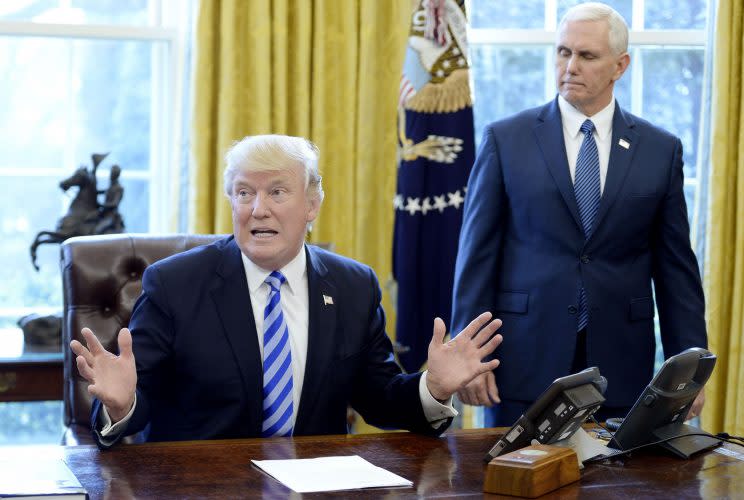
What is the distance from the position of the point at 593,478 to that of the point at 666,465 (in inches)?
7.9

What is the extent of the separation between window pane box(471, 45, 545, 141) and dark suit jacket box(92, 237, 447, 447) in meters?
2.12

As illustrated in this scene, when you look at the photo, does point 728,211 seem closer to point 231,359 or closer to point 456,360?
point 456,360

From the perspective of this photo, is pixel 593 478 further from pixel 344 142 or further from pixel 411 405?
pixel 344 142

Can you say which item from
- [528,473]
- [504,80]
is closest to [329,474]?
[528,473]

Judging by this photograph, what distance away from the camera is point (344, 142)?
394cm

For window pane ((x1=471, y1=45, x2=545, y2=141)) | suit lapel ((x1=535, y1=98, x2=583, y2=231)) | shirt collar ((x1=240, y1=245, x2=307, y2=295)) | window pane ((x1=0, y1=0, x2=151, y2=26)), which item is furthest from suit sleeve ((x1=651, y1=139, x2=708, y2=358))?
window pane ((x1=0, y1=0, x2=151, y2=26))

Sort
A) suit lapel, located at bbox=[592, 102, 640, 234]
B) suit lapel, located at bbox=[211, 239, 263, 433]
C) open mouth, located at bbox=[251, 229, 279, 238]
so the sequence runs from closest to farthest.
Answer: suit lapel, located at bbox=[211, 239, 263, 433] → open mouth, located at bbox=[251, 229, 279, 238] → suit lapel, located at bbox=[592, 102, 640, 234]

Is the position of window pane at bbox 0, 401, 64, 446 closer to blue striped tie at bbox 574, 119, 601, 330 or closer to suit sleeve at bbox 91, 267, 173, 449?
suit sleeve at bbox 91, 267, 173, 449

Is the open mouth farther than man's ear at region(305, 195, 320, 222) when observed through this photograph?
No

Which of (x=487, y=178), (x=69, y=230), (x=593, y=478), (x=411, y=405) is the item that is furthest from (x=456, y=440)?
(x=69, y=230)

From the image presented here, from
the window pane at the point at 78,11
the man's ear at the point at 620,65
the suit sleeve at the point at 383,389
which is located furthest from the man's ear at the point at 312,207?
the window pane at the point at 78,11

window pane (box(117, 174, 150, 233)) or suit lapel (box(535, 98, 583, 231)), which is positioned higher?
suit lapel (box(535, 98, 583, 231))

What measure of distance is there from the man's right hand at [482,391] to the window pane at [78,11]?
2.15 m

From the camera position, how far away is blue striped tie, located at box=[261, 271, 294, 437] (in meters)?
2.29
